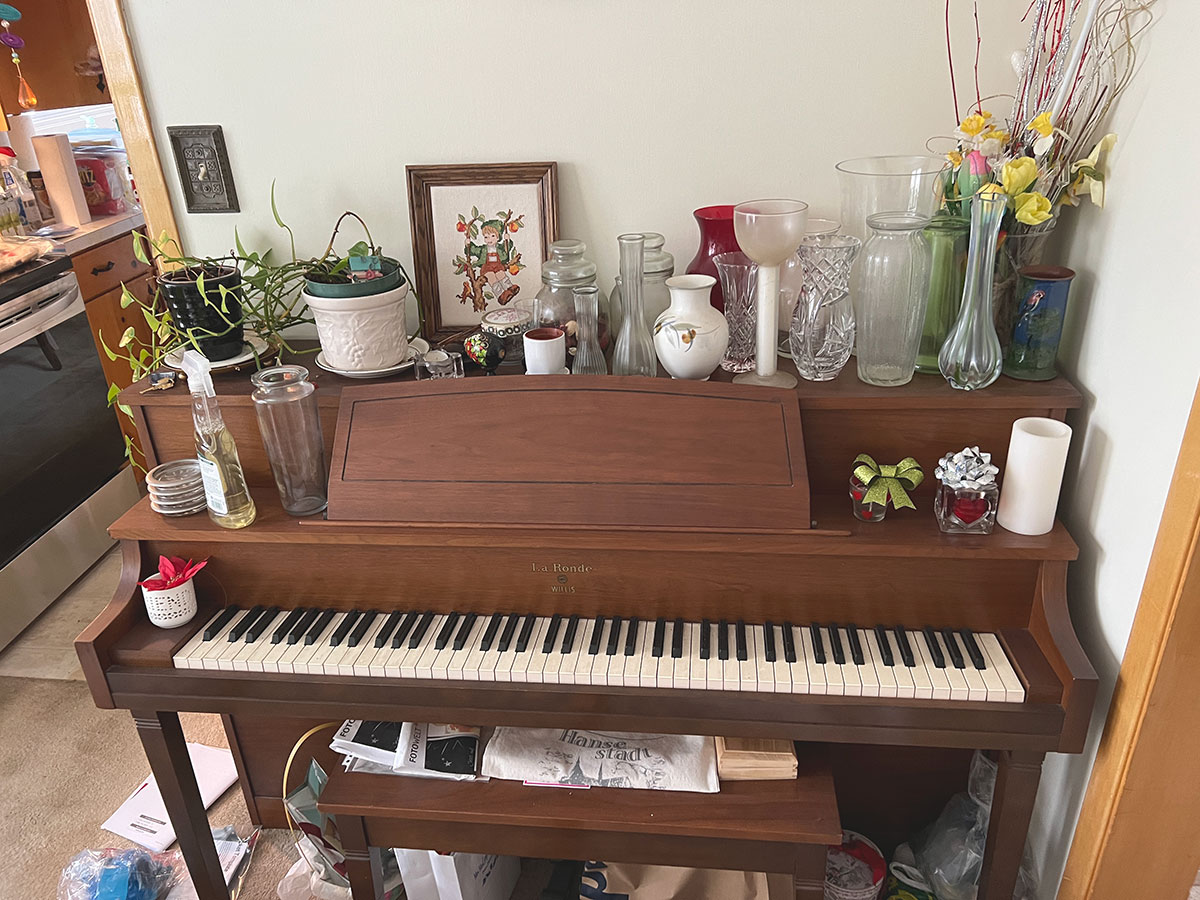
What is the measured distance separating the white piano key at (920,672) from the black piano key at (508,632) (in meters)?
0.65

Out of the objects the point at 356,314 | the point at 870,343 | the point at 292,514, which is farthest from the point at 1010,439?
the point at 292,514

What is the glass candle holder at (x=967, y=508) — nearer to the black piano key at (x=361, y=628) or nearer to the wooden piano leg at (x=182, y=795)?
the black piano key at (x=361, y=628)

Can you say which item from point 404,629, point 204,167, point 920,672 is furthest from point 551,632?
point 204,167

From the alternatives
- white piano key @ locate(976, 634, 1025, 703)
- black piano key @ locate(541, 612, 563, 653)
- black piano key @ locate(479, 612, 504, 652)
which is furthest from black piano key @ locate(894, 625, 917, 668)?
black piano key @ locate(479, 612, 504, 652)

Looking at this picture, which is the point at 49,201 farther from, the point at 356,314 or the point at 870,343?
the point at 870,343

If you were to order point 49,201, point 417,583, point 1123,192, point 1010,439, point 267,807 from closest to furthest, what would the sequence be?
point 1123,192, point 1010,439, point 417,583, point 267,807, point 49,201

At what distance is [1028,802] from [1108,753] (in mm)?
144

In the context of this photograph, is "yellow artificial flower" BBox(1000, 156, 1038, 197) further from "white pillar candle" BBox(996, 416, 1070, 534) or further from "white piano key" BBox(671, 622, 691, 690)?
"white piano key" BBox(671, 622, 691, 690)

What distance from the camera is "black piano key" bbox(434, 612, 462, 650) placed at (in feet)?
4.98

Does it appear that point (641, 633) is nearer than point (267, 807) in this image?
Yes

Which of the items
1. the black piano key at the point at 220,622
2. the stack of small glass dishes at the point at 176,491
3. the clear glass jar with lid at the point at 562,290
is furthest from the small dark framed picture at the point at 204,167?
the black piano key at the point at 220,622

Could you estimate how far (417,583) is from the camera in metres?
1.59

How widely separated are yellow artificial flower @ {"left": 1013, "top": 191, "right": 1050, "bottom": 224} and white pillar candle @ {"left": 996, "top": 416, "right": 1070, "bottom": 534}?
1.05 ft

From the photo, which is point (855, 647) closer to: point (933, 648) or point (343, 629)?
point (933, 648)
